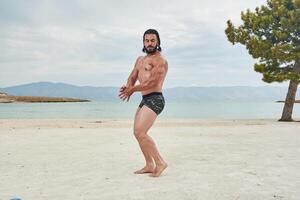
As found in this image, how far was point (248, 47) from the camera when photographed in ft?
85.9

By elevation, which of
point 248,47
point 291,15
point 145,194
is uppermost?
point 291,15

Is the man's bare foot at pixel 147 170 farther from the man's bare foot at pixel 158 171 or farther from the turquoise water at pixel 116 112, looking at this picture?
the turquoise water at pixel 116 112

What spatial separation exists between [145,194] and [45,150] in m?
5.84

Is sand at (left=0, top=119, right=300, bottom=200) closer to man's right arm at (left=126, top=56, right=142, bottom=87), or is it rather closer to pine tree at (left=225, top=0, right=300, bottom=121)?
man's right arm at (left=126, top=56, right=142, bottom=87)

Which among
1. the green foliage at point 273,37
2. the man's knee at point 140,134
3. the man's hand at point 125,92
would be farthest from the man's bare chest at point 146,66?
the green foliage at point 273,37

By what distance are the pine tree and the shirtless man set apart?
19205mm

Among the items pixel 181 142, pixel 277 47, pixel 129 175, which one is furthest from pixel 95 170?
pixel 277 47

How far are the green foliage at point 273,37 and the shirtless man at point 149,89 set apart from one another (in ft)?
63.0

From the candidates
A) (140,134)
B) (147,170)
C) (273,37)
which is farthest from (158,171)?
(273,37)

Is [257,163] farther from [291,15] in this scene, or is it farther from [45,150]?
[291,15]

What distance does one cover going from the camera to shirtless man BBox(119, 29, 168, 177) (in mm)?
6906

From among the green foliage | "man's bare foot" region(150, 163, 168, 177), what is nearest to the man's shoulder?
"man's bare foot" region(150, 163, 168, 177)

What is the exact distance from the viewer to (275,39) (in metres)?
26.2

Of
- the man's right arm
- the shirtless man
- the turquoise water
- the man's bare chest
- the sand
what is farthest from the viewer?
the turquoise water
